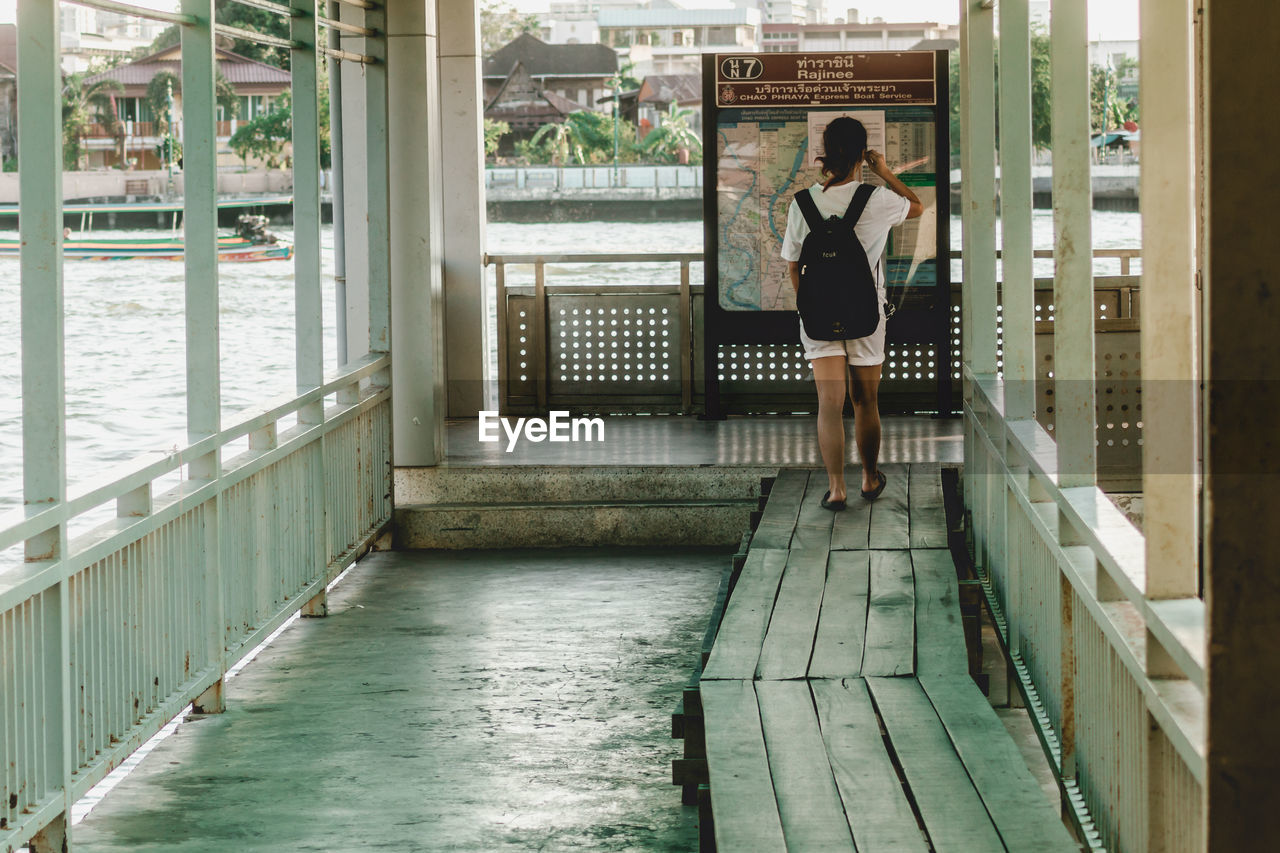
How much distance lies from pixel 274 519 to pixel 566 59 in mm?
73586

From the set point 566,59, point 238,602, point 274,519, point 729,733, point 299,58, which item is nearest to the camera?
point 729,733

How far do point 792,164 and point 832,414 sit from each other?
3.23 metres

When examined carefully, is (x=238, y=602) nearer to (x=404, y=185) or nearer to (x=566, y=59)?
(x=404, y=185)

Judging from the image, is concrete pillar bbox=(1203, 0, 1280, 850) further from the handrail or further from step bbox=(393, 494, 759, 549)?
step bbox=(393, 494, 759, 549)

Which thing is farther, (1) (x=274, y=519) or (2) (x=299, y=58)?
(2) (x=299, y=58)

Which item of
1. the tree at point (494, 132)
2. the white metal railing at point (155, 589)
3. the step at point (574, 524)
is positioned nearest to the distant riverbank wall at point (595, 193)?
the tree at point (494, 132)

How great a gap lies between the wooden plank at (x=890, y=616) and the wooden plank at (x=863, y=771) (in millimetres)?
194

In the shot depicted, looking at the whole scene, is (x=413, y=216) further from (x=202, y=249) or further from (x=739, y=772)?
(x=739, y=772)

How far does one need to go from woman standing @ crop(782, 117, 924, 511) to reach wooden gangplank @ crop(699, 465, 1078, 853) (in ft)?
1.85

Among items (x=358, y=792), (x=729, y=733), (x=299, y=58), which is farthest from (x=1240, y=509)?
(x=299, y=58)

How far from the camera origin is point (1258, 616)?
6.57ft

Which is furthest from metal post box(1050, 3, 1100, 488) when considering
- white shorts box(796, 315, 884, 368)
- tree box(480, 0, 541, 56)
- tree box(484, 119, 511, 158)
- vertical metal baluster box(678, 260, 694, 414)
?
tree box(480, 0, 541, 56)

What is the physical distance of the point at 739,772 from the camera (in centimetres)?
351

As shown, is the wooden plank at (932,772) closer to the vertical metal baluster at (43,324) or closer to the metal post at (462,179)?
the vertical metal baluster at (43,324)
